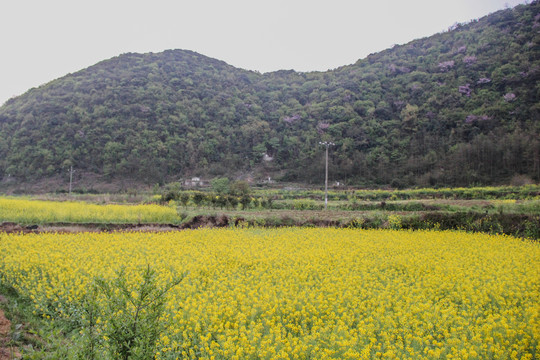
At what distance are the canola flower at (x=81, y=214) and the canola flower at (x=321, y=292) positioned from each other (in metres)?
6.52

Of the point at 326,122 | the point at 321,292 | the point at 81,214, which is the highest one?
the point at 326,122

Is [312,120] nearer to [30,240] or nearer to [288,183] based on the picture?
[288,183]

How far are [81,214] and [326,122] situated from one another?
42.7 meters

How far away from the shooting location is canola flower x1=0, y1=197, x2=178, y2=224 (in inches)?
727

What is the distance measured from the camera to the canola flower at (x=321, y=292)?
445 centimetres

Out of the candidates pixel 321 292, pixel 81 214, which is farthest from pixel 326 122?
pixel 321 292

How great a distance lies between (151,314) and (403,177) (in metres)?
40.4

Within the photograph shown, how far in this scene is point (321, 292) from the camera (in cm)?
618

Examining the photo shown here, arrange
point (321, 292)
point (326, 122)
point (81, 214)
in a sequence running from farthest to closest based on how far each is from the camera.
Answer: point (326, 122) → point (81, 214) → point (321, 292)

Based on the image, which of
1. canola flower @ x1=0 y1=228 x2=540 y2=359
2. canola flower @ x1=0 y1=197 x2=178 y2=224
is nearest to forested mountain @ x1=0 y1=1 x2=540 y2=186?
canola flower @ x1=0 y1=197 x2=178 y2=224

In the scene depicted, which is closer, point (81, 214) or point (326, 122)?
point (81, 214)

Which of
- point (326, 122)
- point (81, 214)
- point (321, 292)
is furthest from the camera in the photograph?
point (326, 122)

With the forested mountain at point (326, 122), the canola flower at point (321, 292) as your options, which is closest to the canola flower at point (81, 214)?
the canola flower at point (321, 292)

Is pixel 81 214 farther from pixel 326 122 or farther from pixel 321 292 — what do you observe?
pixel 326 122
